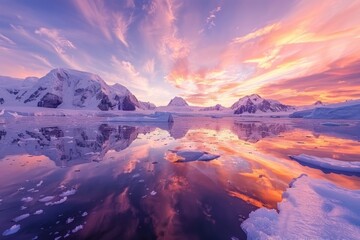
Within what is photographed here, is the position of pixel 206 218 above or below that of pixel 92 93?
below

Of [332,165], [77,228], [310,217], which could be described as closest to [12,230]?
[77,228]

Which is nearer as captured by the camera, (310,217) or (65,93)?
(310,217)

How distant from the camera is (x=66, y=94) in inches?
3760

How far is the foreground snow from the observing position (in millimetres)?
3957

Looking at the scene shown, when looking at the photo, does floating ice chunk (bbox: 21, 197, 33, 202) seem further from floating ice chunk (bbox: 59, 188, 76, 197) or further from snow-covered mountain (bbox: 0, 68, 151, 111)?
snow-covered mountain (bbox: 0, 68, 151, 111)

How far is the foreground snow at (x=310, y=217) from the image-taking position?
13.0ft

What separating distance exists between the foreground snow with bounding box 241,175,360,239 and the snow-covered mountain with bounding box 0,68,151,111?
93.9 metres

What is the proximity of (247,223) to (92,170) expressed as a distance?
6.07 m

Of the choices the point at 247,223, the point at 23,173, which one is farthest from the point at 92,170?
the point at 247,223

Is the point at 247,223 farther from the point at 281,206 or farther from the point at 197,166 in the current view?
the point at 197,166

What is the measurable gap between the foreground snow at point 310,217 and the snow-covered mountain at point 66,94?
3696 inches

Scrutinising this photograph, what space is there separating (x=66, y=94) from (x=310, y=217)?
108 metres

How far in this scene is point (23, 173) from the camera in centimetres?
763

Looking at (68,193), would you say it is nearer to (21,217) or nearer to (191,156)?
(21,217)
